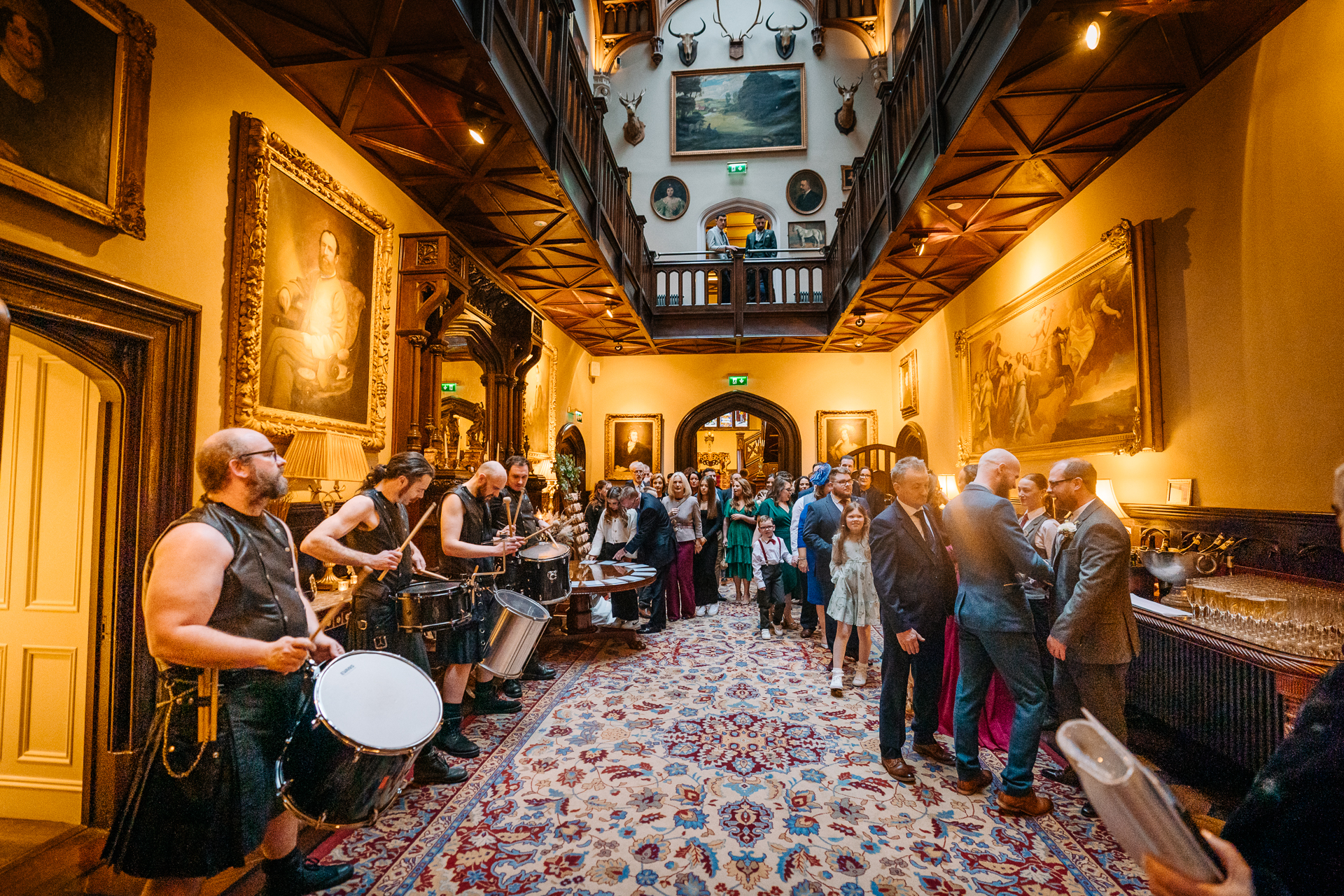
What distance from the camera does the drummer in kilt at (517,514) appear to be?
425cm

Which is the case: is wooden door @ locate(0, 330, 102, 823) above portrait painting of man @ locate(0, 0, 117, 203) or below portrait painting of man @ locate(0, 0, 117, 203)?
below

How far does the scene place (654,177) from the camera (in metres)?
14.2

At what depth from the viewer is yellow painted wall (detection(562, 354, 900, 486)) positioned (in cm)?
1240

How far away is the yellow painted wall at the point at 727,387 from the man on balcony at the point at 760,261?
5.78 feet

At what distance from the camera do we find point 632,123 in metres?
14.0

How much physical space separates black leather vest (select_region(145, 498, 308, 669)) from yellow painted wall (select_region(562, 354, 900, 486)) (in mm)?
10120

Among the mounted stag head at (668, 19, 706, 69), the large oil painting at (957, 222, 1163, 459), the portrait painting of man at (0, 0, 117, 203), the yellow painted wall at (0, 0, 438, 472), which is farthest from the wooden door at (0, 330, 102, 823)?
the mounted stag head at (668, 19, 706, 69)

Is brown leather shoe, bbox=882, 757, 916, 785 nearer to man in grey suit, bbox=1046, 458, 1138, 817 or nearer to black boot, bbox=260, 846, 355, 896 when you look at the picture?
man in grey suit, bbox=1046, 458, 1138, 817

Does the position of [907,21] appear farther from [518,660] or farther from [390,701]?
[390,701]

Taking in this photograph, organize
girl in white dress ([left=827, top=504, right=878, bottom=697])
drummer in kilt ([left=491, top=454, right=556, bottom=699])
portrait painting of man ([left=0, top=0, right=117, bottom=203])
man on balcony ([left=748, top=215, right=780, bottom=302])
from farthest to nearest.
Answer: man on balcony ([left=748, top=215, right=780, bottom=302]), girl in white dress ([left=827, top=504, right=878, bottom=697]), drummer in kilt ([left=491, top=454, right=556, bottom=699]), portrait painting of man ([left=0, top=0, right=117, bottom=203])

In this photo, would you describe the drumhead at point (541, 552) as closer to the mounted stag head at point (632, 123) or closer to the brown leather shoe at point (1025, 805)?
the brown leather shoe at point (1025, 805)

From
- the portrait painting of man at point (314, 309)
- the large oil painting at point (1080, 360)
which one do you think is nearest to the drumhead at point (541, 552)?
the portrait painting of man at point (314, 309)

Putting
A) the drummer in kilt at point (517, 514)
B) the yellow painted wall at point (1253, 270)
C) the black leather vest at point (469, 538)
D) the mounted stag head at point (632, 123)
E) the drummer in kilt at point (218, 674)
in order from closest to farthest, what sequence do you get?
1. the drummer in kilt at point (218, 674)
2. the yellow painted wall at point (1253, 270)
3. the black leather vest at point (469, 538)
4. the drummer in kilt at point (517, 514)
5. the mounted stag head at point (632, 123)

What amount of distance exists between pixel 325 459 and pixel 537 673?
2.64m
